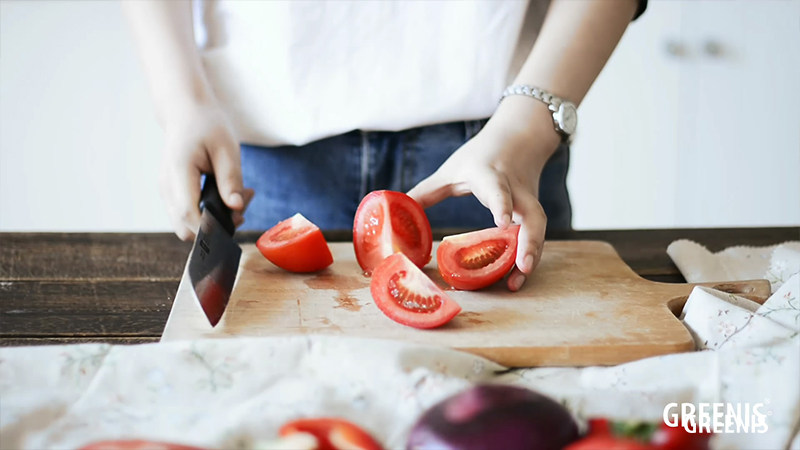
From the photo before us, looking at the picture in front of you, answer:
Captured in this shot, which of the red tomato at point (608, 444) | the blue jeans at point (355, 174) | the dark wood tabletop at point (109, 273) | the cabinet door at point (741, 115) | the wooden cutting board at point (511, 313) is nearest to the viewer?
the red tomato at point (608, 444)

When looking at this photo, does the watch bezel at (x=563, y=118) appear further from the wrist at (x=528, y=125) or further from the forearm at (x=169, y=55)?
the forearm at (x=169, y=55)

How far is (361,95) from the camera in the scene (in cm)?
147

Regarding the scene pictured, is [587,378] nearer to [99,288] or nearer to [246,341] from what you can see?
[246,341]

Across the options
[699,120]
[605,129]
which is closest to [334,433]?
[605,129]

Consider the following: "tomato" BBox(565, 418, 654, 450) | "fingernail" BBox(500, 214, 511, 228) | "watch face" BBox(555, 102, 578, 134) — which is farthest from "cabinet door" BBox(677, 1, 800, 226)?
"tomato" BBox(565, 418, 654, 450)

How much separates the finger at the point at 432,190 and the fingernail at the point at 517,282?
202 millimetres

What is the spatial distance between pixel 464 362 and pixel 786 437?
13.8 inches

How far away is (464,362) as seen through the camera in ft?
3.19

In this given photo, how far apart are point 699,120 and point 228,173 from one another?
2.57 metres

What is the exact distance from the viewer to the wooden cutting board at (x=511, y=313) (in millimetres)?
1050

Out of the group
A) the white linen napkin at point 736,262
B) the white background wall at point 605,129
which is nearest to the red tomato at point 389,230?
the white linen napkin at point 736,262

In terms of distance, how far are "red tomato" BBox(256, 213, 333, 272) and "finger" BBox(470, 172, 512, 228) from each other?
0.84ft

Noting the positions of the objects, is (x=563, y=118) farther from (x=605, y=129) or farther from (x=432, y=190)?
(x=605, y=129)

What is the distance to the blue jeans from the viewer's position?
151cm
